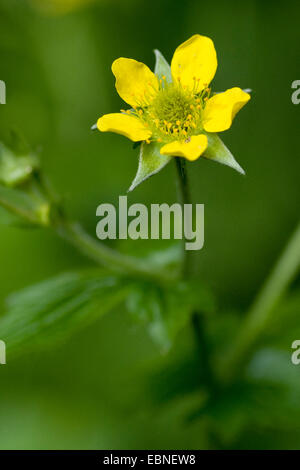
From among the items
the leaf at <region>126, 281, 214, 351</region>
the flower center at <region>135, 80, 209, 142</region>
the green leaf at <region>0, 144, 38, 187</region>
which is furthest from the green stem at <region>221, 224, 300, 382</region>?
the green leaf at <region>0, 144, 38, 187</region>

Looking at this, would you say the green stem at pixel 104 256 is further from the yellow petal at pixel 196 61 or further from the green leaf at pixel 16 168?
the yellow petal at pixel 196 61

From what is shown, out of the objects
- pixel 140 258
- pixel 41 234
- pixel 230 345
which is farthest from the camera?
pixel 41 234

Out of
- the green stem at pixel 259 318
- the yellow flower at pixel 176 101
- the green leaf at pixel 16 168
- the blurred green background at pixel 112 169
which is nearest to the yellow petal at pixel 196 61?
the yellow flower at pixel 176 101

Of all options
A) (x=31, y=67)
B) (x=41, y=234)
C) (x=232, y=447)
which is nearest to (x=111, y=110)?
(x=31, y=67)

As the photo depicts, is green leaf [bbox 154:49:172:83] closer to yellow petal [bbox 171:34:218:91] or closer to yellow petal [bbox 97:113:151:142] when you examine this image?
yellow petal [bbox 171:34:218:91]

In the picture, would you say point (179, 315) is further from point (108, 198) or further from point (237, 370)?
point (108, 198)

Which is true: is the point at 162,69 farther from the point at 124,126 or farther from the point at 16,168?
the point at 16,168
